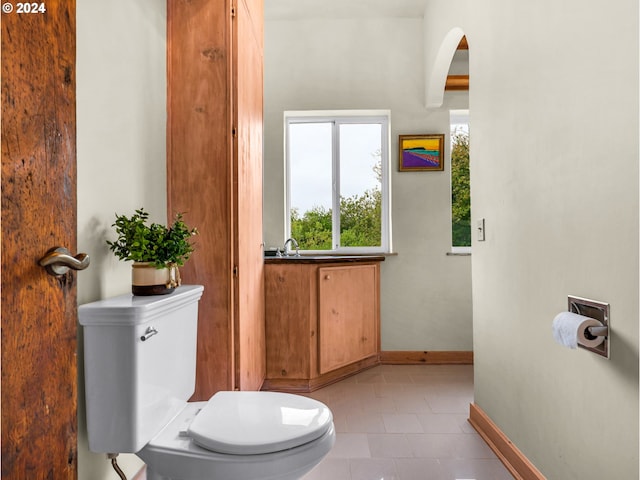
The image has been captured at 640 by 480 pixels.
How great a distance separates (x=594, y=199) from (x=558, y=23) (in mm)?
646

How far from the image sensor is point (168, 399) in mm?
1265

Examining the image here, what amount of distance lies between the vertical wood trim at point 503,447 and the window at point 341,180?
1.63 metres

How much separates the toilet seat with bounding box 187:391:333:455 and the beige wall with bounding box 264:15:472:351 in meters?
2.14

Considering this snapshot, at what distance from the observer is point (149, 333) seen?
3.77 feet

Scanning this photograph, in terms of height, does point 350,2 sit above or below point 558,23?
above

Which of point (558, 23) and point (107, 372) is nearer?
point (107, 372)

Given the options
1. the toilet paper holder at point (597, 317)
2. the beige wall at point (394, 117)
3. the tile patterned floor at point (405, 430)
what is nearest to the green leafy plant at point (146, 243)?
the tile patterned floor at point (405, 430)

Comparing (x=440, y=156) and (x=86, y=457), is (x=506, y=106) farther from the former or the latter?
(x=86, y=457)

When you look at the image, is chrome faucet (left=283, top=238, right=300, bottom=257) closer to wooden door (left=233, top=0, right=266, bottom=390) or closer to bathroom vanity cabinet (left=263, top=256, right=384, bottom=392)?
bathroom vanity cabinet (left=263, top=256, right=384, bottom=392)

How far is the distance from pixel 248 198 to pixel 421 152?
182 cm

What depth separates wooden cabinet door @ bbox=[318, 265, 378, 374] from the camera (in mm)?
2811

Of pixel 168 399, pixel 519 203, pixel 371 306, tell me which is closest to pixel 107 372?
pixel 168 399

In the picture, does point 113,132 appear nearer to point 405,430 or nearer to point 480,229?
point 480,229

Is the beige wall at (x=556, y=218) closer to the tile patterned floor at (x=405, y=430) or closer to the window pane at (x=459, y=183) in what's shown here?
the tile patterned floor at (x=405, y=430)
